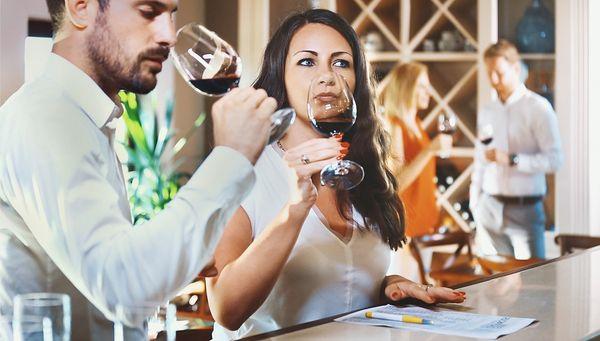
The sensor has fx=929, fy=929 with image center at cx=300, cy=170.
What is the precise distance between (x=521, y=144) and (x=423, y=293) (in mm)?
2664

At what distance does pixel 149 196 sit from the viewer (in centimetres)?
252

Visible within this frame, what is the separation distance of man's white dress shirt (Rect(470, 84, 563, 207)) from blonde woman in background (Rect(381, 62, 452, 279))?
11.4 inches

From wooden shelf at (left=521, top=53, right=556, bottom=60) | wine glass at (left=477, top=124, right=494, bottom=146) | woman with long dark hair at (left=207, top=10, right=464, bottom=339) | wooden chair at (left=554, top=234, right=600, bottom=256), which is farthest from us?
wooden shelf at (left=521, top=53, right=556, bottom=60)

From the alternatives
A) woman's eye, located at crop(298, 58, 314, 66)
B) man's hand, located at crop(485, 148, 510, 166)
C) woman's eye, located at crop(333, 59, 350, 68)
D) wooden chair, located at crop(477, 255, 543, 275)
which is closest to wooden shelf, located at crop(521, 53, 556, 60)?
man's hand, located at crop(485, 148, 510, 166)

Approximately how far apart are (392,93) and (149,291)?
307 centimetres

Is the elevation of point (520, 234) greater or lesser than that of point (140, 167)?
lesser

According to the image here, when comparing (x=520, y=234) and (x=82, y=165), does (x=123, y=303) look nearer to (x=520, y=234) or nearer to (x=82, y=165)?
(x=82, y=165)

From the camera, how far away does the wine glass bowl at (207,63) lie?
1.45 metres

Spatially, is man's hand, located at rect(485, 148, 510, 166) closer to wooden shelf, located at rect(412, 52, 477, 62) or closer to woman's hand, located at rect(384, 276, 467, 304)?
wooden shelf, located at rect(412, 52, 477, 62)

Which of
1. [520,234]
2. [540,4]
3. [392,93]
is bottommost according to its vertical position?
[520,234]

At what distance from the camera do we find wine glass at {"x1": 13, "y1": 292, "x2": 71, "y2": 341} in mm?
1297

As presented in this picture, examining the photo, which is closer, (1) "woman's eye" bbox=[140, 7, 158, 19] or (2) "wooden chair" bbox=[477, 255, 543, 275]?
(1) "woman's eye" bbox=[140, 7, 158, 19]

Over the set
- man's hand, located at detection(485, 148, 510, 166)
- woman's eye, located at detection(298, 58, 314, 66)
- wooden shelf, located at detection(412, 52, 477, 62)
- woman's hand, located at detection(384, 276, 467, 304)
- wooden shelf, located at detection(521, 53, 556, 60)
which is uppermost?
wooden shelf, located at detection(412, 52, 477, 62)

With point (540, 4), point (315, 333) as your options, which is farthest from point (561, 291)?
point (540, 4)
